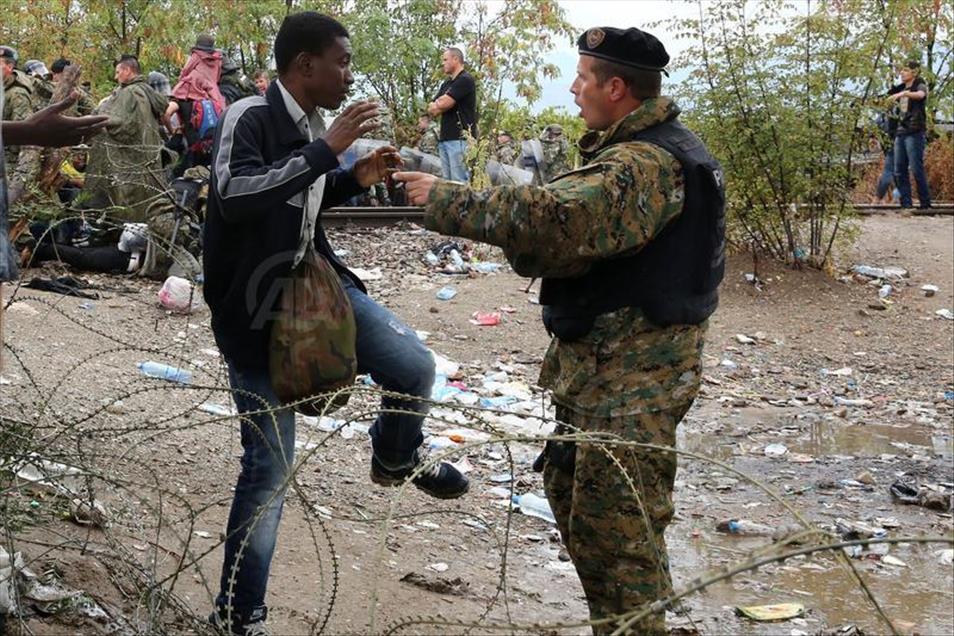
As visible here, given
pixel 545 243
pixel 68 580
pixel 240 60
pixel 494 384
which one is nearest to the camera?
pixel 545 243

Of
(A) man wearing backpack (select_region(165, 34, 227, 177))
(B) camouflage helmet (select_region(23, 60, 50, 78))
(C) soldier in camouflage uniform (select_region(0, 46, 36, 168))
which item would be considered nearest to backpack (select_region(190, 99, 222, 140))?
(A) man wearing backpack (select_region(165, 34, 227, 177))

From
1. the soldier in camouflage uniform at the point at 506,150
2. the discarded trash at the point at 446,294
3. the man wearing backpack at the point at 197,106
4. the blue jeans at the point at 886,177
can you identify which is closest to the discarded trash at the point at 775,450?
the discarded trash at the point at 446,294

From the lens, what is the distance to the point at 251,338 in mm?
3652

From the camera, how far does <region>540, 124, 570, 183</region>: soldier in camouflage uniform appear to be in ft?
48.4

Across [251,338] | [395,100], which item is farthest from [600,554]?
[395,100]

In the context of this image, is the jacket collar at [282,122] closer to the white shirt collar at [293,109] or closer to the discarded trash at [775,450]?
the white shirt collar at [293,109]

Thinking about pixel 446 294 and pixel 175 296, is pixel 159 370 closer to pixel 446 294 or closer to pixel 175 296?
pixel 175 296

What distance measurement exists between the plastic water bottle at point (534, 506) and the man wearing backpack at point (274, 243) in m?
2.16

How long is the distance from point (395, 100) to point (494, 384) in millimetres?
11297

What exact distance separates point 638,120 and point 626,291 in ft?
1.54

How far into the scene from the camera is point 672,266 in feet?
11.8

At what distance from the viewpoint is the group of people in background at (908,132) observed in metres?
14.4

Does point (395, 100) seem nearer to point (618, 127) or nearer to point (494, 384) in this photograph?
point (494, 384)

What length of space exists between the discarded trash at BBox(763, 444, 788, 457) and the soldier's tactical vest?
4.21 m
